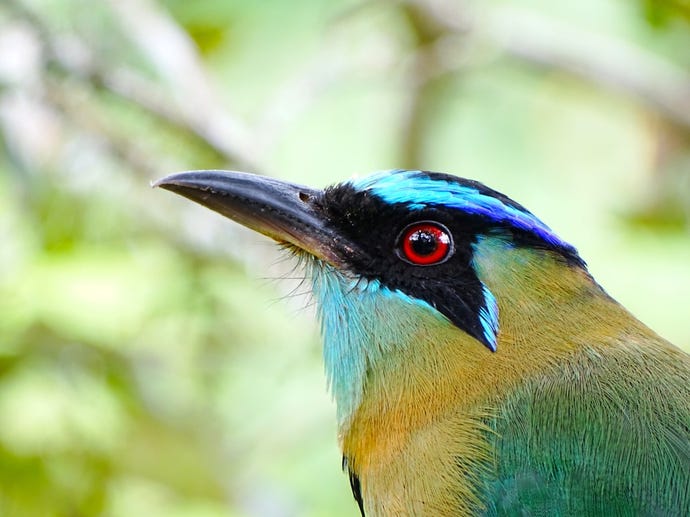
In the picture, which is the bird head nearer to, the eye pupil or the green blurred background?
the eye pupil

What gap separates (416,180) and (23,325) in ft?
7.59

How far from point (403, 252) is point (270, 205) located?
428 mm

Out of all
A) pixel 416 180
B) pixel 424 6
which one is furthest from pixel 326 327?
pixel 424 6

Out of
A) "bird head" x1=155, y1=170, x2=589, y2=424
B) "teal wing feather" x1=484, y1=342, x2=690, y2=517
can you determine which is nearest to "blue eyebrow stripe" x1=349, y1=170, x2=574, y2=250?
"bird head" x1=155, y1=170, x2=589, y2=424

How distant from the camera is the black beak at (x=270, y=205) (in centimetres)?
355

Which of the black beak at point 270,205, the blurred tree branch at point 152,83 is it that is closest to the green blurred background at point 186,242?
the blurred tree branch at point 152,83

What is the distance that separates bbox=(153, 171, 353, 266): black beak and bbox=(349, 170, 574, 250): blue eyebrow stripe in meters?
0.23

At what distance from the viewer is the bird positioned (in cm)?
327

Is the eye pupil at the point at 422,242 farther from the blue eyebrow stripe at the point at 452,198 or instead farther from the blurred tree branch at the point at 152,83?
the blurred tree branch at the point at 152,83

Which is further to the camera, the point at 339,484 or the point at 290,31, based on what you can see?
the point at 290,31

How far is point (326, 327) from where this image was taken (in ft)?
12.2

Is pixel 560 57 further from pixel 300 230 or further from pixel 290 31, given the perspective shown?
pixel 300 230

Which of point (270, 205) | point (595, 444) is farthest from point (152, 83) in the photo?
point (595, 444)

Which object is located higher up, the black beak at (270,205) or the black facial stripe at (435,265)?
the black beak at (270,205)
